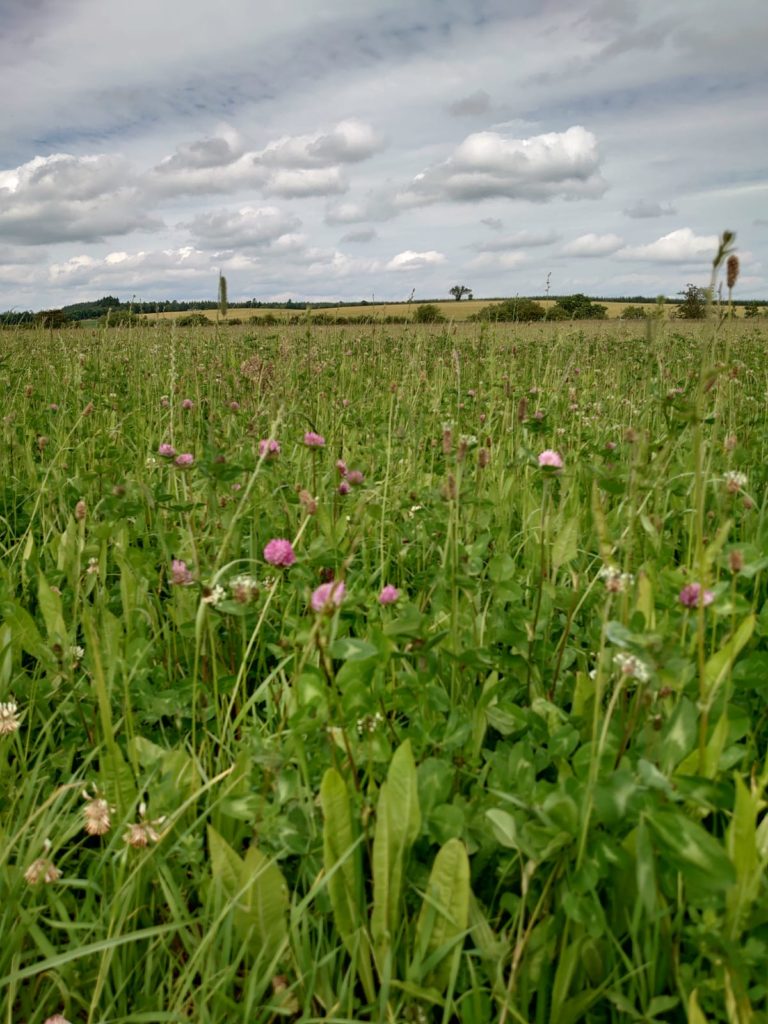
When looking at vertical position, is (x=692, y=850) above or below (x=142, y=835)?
above

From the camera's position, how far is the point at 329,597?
1.12 meters

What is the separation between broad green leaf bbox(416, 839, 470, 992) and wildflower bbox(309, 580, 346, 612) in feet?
1.32

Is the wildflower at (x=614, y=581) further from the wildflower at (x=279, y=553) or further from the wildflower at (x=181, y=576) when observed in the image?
the wildflower at (x=181, y=576)

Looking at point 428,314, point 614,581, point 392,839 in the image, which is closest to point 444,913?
point 392,839

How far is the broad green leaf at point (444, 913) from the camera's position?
1141 millimetres

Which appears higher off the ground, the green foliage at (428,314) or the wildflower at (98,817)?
the green foliage at (428,314)

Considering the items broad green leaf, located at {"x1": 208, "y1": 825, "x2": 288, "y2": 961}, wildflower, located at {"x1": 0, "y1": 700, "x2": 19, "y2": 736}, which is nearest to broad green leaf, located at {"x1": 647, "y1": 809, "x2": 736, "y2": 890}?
broad green leaf, located at {"x1": 208, "y1": 825, "x2": 288, "y2": 961}

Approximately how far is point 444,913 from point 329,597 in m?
0.51

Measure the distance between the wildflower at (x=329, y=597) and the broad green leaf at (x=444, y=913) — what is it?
0.40 meters

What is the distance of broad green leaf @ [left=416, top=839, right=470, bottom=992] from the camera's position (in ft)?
3.74

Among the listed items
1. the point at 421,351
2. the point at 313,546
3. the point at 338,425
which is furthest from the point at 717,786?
the point at 421,351

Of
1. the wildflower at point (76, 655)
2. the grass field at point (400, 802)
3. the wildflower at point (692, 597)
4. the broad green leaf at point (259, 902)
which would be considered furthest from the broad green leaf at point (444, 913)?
the wildflower at point (76, 655)

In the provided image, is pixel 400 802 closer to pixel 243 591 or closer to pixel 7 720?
pixel 243 591

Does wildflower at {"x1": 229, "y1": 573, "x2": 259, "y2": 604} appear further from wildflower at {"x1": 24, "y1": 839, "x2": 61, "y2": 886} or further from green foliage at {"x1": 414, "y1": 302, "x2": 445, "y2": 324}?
green foliage at {"x1": 414, "y1": 302, "x2": 445, "y2": 324}
